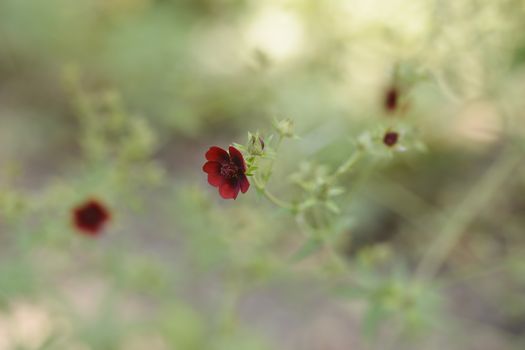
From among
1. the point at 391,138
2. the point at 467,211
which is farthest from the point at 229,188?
the point at 467,211

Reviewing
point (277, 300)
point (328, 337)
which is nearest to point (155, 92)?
point (277, 300)

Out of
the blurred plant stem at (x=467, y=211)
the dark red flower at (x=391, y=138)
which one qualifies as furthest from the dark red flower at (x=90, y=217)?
the blurred plant stem at (x=467, y=211)

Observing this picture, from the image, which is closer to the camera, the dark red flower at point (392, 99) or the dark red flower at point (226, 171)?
the dark red flower at point (226, 171)

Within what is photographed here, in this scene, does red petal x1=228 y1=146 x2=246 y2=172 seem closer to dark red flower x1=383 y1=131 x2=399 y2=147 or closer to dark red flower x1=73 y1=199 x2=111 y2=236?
dark red flower x1=383 y1=131 x2=399 y2=147

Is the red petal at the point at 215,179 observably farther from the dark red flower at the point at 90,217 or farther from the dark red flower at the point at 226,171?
the dark red flower at the point at 90,217

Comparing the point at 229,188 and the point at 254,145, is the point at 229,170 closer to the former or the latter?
the point at 229,188

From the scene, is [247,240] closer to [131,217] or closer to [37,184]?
[131,217]
